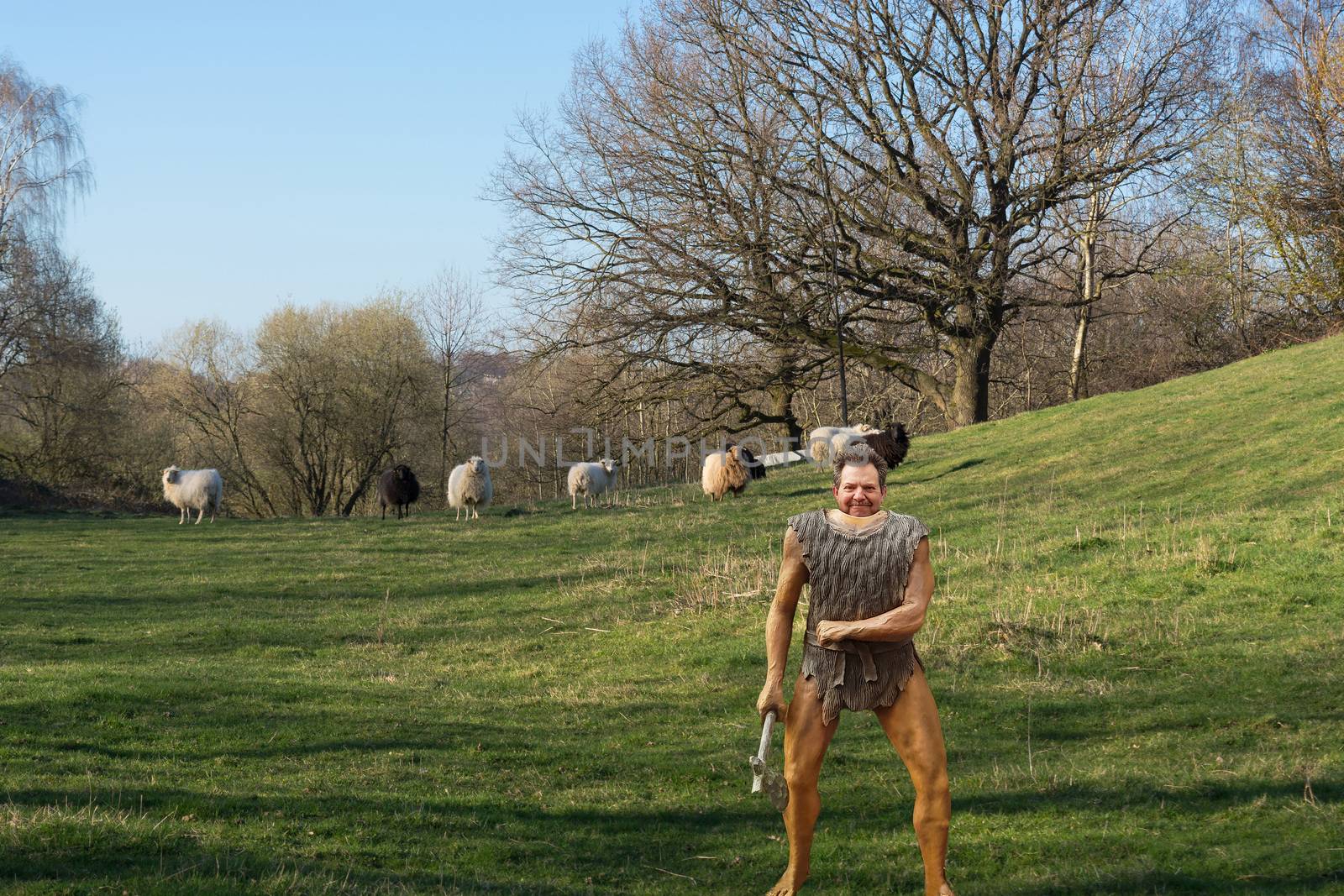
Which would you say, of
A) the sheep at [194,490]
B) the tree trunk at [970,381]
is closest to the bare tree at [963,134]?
the tree trunk at [970,381]

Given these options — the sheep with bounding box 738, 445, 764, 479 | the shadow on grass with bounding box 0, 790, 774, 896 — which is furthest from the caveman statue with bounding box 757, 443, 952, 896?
the sheep with bounding box 738, 445, 764, 479

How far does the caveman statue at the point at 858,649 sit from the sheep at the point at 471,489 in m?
25.8

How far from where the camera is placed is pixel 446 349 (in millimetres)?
66062

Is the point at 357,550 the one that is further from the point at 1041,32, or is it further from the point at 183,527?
the point at 1041,32

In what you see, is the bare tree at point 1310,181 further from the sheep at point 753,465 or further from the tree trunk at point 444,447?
the tree trunk at point 444,447

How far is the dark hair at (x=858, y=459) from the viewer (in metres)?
5.90

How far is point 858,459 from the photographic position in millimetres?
5902

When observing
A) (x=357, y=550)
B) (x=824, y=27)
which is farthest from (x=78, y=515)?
(x=824, y=27)

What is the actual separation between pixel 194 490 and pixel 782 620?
29995 mm

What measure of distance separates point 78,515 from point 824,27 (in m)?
26.4

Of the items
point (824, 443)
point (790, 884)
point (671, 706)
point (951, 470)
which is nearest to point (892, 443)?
point (951, 470)

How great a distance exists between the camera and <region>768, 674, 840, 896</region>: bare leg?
5781 millimetres

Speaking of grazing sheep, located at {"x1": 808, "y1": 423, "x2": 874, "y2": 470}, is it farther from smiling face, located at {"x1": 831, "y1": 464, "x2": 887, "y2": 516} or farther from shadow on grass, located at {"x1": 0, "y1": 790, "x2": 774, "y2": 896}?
Answer: smiling face, located at {"x1": 831, "y1": 464, "x2": 887, "y2": 516}

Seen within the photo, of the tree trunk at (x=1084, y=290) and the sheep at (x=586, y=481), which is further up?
the tree trunk at (x=1084, y=290)
